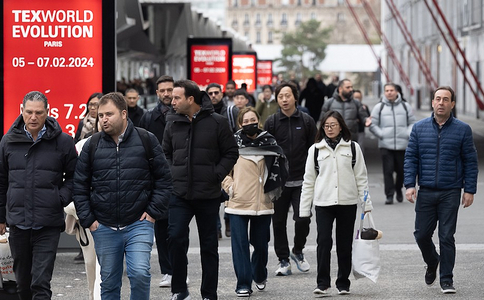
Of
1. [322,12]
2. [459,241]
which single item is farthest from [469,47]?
[322,12]

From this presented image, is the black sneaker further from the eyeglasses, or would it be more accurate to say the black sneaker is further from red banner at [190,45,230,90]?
red banner at [190,45,230,90]

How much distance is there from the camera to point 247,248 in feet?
29.5

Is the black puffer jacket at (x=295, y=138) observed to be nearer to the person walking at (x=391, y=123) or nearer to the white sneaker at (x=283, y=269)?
the white sneaker at (x=283, y=269)

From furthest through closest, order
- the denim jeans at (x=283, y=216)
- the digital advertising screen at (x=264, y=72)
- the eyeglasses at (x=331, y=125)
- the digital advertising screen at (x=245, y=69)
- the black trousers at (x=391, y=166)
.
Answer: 1. the digital advertising screen at (x=264, y=72)
2. the digital advertising screen at (x=245, y=69)
3. the black trousers at (x=391, y=166)
4. the denim jeans at (x=283, y=216)
5. the eyeglasses at (x=331, y=125)

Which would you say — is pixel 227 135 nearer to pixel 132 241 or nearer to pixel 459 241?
pixel 132 241

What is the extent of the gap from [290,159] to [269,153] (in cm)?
95

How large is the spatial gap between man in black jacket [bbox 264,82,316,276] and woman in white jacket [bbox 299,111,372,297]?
2.82ft

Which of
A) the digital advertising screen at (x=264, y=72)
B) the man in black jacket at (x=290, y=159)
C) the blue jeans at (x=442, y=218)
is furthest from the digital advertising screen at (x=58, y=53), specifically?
the digital advertising screen at (x=264, y=72)

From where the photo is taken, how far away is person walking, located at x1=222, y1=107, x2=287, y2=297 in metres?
8.95

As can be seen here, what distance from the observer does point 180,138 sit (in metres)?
8.34

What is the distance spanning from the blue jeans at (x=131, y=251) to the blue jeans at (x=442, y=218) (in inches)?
115

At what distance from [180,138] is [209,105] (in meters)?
0.34

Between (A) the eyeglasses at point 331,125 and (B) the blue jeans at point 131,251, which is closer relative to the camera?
(B) the blue jeans at point 131,251

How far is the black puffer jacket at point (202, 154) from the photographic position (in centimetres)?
825
